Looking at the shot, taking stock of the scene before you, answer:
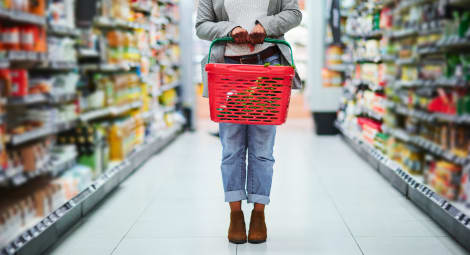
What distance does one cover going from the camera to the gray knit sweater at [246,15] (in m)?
2.62

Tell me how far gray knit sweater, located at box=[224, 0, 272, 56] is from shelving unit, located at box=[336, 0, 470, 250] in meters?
1.24

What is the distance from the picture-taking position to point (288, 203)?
3768 mm

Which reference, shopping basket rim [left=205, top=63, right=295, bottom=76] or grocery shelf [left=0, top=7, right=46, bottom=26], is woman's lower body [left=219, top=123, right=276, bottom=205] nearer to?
shopping basket rim [left=205, top=63, right=295, bottom=76]

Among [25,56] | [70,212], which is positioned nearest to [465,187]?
[70,212]

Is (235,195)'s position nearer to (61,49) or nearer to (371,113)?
(61,49)

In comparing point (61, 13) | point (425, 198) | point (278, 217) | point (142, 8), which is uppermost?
point (142, 8)

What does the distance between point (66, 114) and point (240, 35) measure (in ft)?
4.81

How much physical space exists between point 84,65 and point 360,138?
11.5 feet

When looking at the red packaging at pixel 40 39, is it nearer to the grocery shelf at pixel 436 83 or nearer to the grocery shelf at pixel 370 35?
the grocery shelf at pixel 436 83

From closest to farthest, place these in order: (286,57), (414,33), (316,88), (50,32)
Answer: (286,57) < (50,32) < (414,33) < (316,88)

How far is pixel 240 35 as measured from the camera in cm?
250

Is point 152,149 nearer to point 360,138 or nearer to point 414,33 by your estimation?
point 360,138

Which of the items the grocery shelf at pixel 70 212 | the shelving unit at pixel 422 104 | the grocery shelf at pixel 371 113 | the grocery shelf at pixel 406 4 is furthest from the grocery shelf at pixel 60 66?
the grocery shelf at pixel 371 113

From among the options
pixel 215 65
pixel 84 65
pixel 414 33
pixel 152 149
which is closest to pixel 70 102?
pixel 84 65
